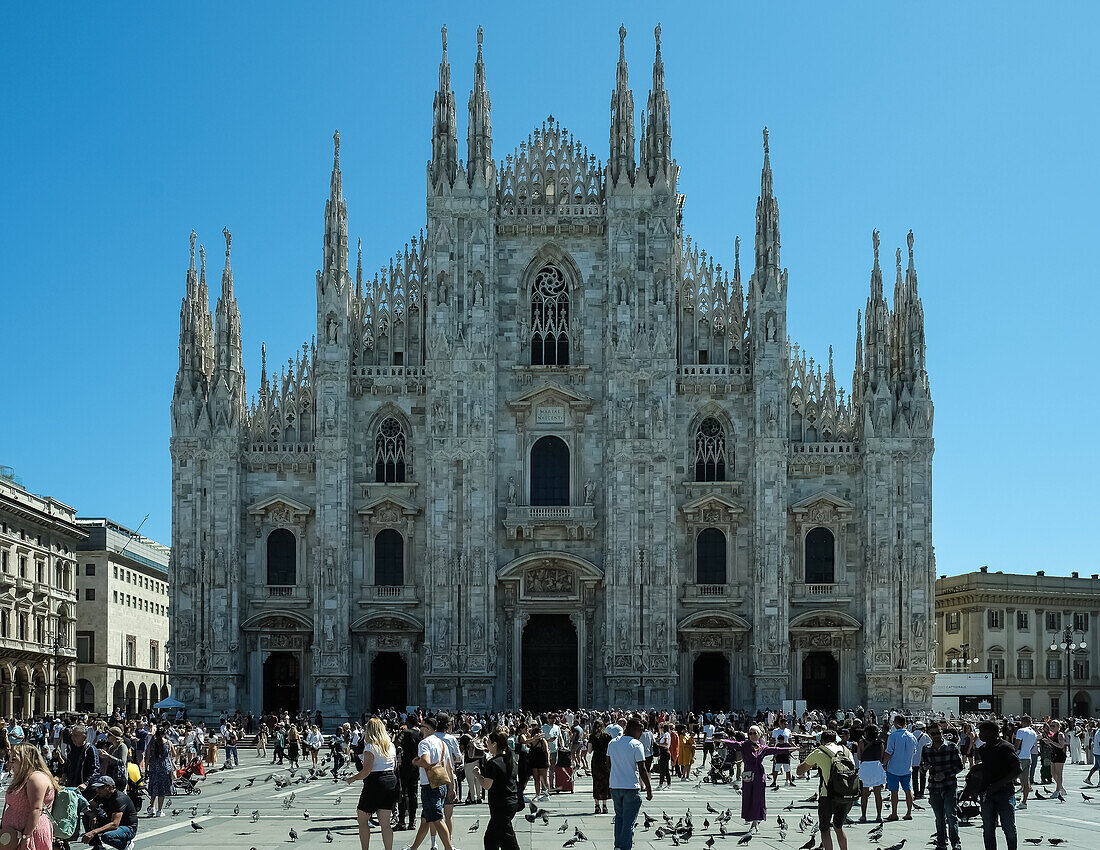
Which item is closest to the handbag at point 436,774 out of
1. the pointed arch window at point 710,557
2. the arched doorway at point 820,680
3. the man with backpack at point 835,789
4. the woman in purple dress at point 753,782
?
the man with backpack at point 835,789

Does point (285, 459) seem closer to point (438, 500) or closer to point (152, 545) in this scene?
point (438, 500)

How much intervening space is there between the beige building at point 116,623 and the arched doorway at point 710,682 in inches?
1313

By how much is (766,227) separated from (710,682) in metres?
17.1

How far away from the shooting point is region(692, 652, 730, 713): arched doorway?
57.2m

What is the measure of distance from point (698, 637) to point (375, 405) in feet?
48.4

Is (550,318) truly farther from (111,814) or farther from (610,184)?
(111,814)

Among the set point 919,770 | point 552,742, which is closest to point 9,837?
point 919,770

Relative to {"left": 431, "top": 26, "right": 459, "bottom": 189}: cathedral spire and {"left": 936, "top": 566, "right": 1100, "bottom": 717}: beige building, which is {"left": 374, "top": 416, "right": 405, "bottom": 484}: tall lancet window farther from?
{"left": 936, "top": 566, "right": 1100, "bottom": 717}: beige building

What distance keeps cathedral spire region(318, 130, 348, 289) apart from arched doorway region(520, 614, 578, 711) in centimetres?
1473

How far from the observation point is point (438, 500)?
5603 cm

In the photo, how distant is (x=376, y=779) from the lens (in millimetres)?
17734

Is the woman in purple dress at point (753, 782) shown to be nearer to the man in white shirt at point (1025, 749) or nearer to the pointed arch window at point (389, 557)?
the man in white shirt at point (1025, 749)

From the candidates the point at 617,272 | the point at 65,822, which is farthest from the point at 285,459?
the point at 65,822

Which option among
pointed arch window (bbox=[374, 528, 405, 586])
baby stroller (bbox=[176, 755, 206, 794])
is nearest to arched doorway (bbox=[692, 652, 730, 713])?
pointed arch window (bbox=[374, 528, 405, 586])
